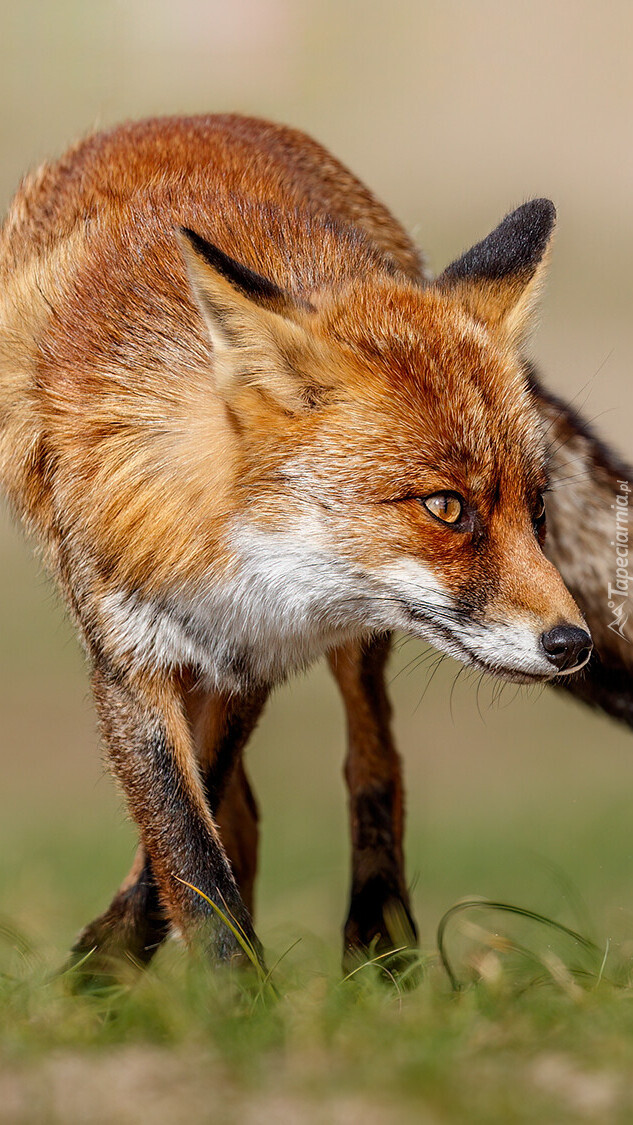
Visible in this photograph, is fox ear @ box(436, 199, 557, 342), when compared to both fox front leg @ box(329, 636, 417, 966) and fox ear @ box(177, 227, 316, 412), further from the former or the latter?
fox front leg @ box(329, 636, 417, 966)

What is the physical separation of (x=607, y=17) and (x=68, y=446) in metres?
4.44

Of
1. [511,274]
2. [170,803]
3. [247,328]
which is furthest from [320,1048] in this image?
[511,274]

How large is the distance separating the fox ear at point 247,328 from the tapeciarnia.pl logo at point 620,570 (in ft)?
6.00

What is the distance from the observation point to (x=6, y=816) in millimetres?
8688

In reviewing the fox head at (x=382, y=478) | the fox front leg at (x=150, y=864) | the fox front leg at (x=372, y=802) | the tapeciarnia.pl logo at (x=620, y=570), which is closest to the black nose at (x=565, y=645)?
the fox head at (x=382, y=478)

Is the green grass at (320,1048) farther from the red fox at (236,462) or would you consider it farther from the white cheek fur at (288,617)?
the white cheek fur at (288,617)

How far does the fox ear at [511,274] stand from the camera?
14.4ft

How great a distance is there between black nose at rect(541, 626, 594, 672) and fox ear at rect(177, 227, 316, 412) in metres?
1.09

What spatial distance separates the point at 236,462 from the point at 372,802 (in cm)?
198

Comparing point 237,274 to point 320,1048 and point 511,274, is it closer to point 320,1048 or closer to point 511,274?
point 511,274

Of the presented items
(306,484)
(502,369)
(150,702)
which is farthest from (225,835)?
(502,369)

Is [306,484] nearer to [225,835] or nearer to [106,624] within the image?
[106,624]

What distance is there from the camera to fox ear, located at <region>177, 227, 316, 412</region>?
3.61m

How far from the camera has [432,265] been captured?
759 centimetres
